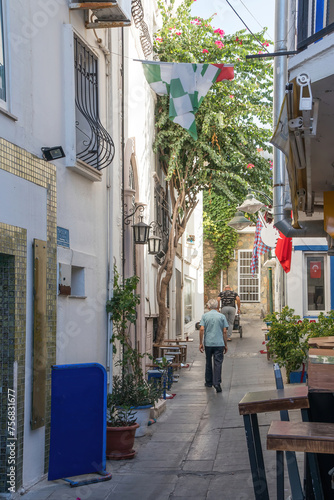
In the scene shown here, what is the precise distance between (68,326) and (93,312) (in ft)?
3.80

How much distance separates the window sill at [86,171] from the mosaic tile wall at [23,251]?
2.18 ft

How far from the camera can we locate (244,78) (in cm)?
1886

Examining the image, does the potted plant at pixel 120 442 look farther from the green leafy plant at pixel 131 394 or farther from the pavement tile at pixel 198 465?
the green leafy plant at pixel 131 394

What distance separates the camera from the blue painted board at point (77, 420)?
6.69m

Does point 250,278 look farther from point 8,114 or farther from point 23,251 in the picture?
point 8,114

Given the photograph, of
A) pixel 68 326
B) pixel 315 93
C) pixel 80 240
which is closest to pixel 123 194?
pixel 80 240

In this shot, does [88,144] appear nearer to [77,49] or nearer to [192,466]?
[77,49]

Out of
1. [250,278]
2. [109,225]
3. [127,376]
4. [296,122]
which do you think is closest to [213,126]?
[109,225]

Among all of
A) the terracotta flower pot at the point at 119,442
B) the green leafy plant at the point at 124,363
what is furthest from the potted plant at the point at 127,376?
the terracotta flower pot at the point at 119,442

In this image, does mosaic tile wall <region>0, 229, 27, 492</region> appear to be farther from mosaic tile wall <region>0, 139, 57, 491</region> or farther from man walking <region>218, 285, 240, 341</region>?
man walking <region>218, 285, 240, 341</region>

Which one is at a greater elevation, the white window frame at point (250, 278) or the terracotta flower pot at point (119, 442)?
the white window frame at point (250, 278)

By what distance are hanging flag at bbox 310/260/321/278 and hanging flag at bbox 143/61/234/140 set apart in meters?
7.16

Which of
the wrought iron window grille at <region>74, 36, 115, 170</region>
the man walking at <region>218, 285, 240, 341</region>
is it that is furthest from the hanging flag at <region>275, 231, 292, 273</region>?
the man walking at <region>218, 285, 240, 341</region>

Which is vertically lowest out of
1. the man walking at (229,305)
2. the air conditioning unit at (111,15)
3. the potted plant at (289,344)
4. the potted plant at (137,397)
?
the potted plant at (137,397)
